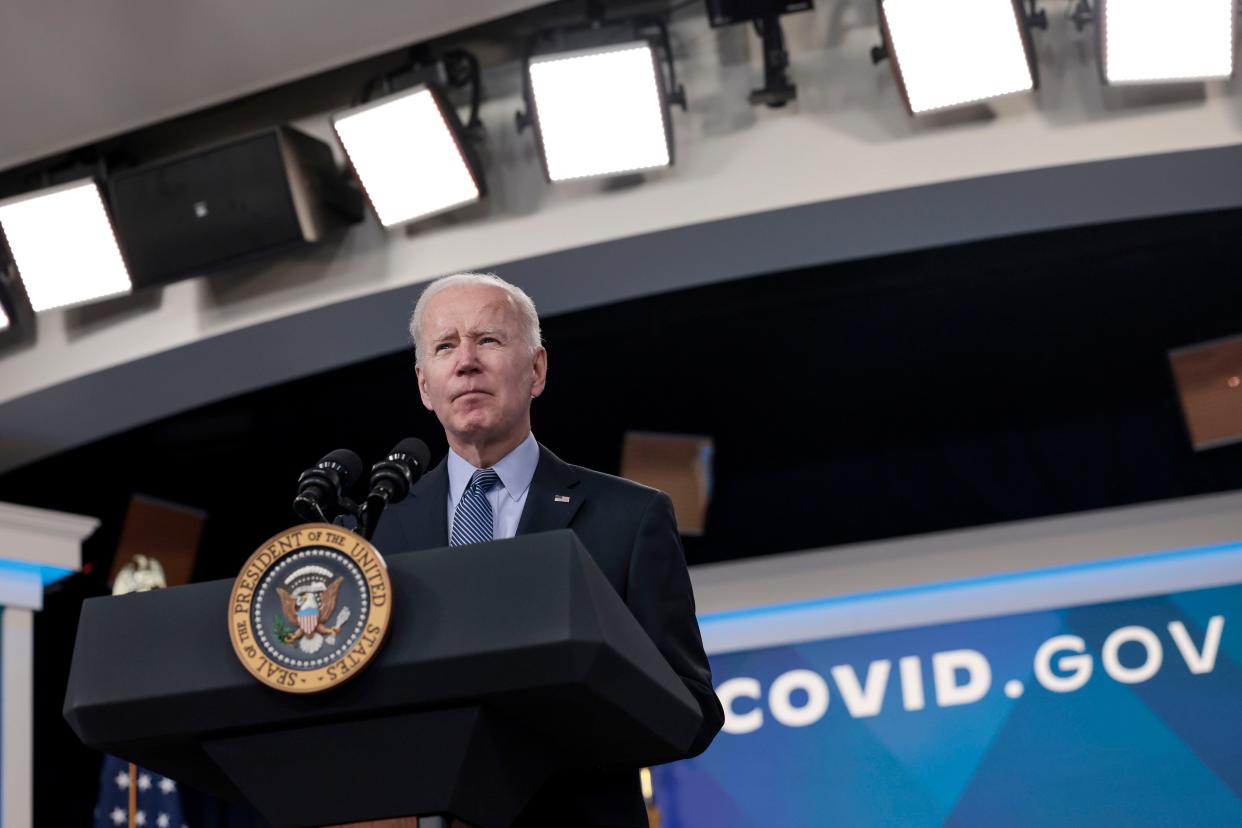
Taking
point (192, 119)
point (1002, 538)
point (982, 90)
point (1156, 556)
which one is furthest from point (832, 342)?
point (192, 119)

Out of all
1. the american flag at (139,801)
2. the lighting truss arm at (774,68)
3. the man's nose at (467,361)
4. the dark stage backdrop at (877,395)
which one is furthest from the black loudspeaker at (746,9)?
the american flag at (139,801)

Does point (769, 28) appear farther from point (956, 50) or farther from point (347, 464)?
point (347, 464)

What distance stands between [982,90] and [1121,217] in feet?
1.96

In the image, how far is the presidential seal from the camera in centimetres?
110

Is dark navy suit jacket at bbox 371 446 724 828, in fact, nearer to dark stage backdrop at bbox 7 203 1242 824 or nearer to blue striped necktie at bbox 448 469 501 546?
blue striped necktie at bbox 448 469 501 546

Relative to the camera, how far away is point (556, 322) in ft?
15.1

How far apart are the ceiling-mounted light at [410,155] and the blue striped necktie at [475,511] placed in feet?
6.40

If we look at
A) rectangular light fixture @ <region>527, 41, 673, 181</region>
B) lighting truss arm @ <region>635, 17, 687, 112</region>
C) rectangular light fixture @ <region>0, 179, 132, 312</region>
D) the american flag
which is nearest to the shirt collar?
rectangular light fixture @ <region>527, 41, 673, 181</region>

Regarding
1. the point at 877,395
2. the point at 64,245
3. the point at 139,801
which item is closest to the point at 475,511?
the point at 64,245

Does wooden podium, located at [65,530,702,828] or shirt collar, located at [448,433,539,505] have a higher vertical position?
wooden podium, located at [65,530,702,828]

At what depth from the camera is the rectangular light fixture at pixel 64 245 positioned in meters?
3.59

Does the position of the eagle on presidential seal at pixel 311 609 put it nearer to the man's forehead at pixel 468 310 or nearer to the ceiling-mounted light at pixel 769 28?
the man's forehead at pixel 468 310

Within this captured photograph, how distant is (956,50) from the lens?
306cm

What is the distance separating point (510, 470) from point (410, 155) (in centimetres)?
200
